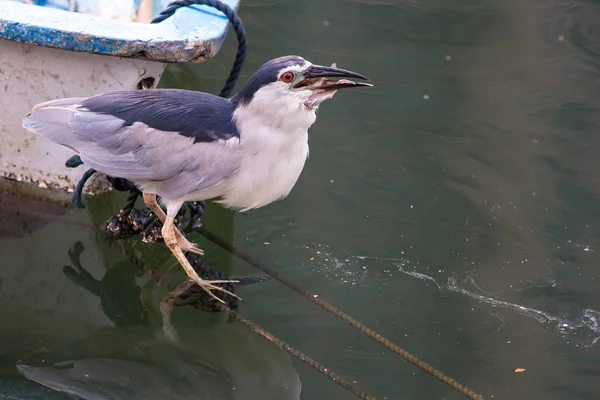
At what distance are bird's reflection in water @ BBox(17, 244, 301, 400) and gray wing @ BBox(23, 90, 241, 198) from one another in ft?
1.76

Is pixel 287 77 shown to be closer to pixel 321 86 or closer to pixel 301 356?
pixel 321 86

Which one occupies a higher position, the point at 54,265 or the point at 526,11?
the point at 526,11

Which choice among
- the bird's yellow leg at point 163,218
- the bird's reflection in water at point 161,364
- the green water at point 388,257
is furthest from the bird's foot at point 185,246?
the bird's reflection in water at point 161,364

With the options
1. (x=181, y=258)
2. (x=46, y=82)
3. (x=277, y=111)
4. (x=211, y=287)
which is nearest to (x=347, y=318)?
(x=211, y=287)

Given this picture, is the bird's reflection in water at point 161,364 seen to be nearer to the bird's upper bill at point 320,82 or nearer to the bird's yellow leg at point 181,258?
the bird's yellow leg at point 181,258

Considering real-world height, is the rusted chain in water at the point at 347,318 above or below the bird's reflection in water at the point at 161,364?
above

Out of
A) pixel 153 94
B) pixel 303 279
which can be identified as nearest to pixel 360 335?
pixel 303 279

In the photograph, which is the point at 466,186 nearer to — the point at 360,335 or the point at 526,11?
the point at 360,335

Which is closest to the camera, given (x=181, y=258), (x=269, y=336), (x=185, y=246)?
(x=269, y=336)

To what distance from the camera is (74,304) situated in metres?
3.55

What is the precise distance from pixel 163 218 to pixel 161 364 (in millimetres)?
739

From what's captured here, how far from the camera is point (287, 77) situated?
3.13 metres

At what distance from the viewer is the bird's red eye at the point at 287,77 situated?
10.2 feet

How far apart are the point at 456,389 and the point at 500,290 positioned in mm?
718
